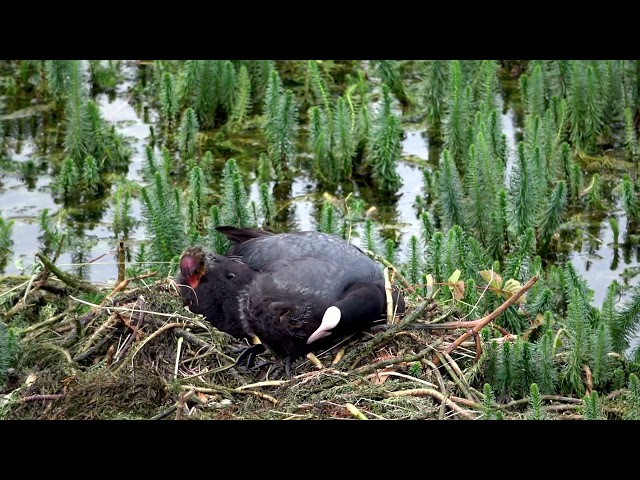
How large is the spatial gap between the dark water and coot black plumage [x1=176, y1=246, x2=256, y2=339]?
1.29 metres

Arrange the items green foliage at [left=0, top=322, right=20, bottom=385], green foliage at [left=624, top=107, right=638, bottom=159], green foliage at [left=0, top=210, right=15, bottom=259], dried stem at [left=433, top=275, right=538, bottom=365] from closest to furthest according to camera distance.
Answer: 1. dried stem at [left=433, top=275, right=538, bottom=365]
2. green foliage at [left=0, top=322, right=20, bottom=385]
3. green foliage at [left=0, top=210, right=15, bottom=259]
4. green foliage at [left=624, top=107, right=638, bottom=159]

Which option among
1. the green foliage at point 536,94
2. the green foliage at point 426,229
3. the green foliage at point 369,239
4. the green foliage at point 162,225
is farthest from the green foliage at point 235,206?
the green foliage at point 536,94

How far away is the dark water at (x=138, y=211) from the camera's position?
24.7 feet

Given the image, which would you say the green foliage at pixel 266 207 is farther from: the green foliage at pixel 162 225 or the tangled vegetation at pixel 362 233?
the green foliage at pixel 162 225

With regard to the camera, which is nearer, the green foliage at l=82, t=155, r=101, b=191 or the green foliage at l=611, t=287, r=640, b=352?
the green foliage at l=611, t=287, r=640, b=352

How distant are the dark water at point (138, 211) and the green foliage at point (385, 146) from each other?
6.1 inches

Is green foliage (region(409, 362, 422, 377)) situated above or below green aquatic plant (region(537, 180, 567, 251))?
below

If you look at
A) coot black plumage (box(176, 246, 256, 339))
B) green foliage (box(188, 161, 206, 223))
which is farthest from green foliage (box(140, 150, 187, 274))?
coot black plumage (box(176, 246, 256, 339))

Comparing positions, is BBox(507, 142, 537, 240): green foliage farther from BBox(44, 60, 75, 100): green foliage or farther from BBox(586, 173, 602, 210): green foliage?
BBox(44, 60, 75, 100): green foliage

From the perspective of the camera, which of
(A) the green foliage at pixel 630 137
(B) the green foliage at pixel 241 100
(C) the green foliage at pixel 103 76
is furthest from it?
(C) the green foliage at pixel 103 76

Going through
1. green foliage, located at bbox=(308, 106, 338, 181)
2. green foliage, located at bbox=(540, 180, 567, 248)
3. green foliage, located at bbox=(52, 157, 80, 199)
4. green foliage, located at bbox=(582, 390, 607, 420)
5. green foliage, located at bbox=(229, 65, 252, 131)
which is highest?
green foliage, located at bbox=(229, 65, 252, 131)

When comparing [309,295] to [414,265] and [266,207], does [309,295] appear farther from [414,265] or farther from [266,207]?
[266,207]

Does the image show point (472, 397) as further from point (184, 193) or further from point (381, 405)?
point (184, 193)

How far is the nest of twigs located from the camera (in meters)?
5.12
